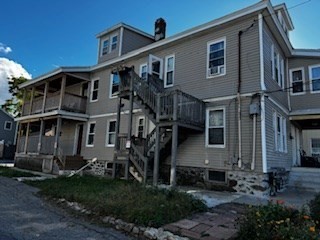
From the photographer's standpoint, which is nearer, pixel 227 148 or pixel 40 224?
pixel 40 224

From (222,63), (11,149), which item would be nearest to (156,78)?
(222,63)

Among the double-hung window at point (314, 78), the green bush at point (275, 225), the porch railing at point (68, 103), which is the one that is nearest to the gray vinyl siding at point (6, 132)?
the porch railing at point (68, 103)

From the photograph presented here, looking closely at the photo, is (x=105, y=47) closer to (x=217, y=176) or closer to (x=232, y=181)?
(x=217, y=176)

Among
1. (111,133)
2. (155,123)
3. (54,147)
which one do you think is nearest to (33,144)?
(54,147)

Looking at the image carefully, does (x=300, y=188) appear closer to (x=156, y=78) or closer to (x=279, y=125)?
(x=279, y=125)

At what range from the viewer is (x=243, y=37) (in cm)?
1039

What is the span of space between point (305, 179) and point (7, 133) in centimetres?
3299

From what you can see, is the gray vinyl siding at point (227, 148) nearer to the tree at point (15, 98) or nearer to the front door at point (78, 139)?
the front door at point (78, 139)

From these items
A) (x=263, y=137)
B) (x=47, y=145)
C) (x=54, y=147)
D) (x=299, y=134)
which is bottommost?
(x=54, y=147)

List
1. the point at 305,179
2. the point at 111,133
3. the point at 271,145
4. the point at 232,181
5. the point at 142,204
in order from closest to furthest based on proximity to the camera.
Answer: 1. the point at 142,204
2. the point at 232,181
3. the point at 271,145
4. the point at 305,179
5. the point at 111,133

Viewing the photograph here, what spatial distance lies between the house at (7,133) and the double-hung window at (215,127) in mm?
27524

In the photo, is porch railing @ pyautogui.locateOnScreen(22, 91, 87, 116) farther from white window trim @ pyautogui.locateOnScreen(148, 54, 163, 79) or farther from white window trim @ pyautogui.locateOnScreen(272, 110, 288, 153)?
white window trim @ pyautogui.locateOnScreen(272, 110, 288, 153)

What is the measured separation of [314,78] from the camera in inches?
476

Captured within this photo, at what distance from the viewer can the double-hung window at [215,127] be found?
33.9ft
